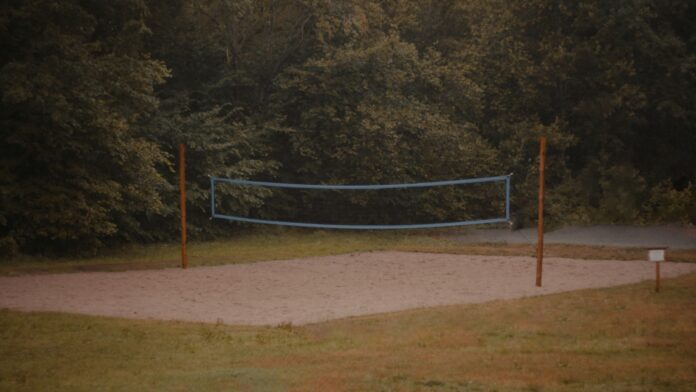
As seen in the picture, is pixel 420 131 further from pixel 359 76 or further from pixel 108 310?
pixel 108 310

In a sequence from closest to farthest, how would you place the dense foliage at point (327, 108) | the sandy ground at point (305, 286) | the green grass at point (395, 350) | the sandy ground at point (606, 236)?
the green grass at point (395, 350) → the sandy ground at point (305, 286) → the dense foliage at point (327, 108) → the sandy ground at point (606, 236)

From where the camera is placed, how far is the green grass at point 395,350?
751cm

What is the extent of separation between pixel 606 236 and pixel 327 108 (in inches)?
284

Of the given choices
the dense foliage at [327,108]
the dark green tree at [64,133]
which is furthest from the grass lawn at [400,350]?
the dense foliage at [327,108]

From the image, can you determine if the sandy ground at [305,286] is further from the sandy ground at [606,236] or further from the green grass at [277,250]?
Result: the sandy ground at [606,236]

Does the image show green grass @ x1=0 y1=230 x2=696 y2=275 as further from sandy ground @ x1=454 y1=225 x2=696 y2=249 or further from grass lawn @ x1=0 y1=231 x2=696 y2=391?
grass lawn @ x1=0 y1=231 x2=696 y2=391

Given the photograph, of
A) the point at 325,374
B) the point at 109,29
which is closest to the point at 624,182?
the point at 109,29

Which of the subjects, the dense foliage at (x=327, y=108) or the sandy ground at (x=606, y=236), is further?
the sandy ground at (x=606, y=236)

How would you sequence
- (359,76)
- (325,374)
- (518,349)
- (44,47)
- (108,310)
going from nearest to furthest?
1. (325,374)
2. (518,349)
3. (108,310)
4. (44,47)
5. (359,76)

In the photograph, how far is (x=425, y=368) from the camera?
7.92 m

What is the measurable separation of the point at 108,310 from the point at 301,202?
12408 mm

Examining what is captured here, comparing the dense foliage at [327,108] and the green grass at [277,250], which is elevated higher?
the dense foliage at [327,108]

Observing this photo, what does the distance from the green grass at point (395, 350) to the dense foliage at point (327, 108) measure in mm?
6551

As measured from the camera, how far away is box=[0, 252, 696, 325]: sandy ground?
1181 centimetres
